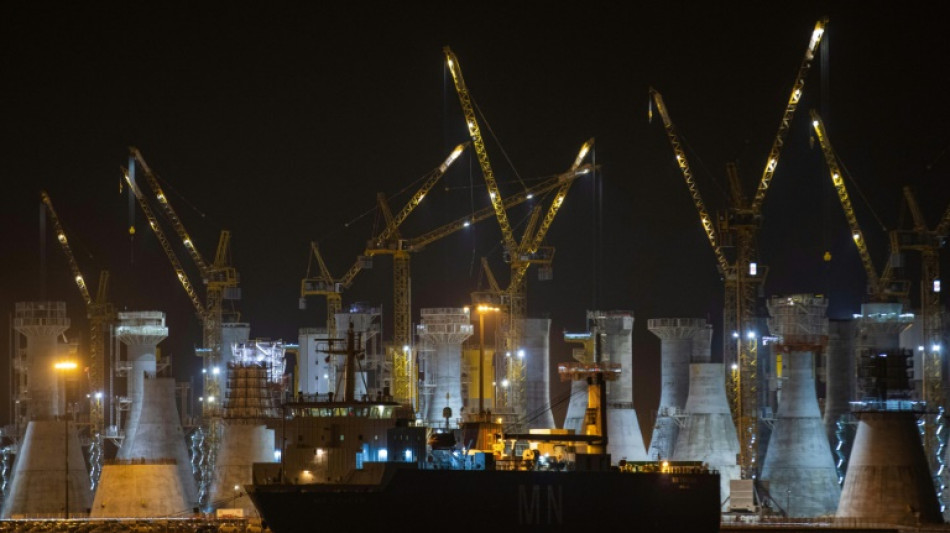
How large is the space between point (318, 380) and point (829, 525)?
60214 millimetres

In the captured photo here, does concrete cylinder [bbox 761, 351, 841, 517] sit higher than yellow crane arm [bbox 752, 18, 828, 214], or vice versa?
yellow crane arm [bbox 752, 18, 828, 214]

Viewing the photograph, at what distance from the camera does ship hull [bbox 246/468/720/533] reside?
75562 mm

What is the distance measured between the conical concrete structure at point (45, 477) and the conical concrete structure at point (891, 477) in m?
50.7

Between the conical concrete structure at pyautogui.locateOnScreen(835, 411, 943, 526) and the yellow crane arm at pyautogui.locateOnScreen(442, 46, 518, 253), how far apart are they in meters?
45.3

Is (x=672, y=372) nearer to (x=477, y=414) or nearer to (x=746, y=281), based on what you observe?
(x=746, y=281)

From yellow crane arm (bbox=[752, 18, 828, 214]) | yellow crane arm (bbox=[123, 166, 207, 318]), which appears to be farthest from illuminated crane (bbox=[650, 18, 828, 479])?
yellow crane arm (bbox=[123, 166, 207, 318])

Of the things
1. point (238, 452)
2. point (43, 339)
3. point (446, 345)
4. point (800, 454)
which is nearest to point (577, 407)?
point (446, 345)

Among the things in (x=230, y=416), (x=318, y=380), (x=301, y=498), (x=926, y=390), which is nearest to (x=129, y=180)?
(x=318, y=380)

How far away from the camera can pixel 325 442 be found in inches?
3123

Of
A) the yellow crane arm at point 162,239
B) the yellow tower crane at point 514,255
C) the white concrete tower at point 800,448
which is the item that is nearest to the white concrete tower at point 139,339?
the yellow crane arm at point 162,239

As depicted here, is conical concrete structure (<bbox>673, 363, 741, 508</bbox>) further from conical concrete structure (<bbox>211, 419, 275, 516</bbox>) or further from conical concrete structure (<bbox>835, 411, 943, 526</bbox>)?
conical concrete structure (<bbox>211, 419, 275, 516</bbox>)

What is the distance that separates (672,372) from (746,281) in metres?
17.6

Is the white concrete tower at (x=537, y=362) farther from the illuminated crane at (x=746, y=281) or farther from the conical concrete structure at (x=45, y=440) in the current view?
the conical concrete structure at (x=45, y=440)

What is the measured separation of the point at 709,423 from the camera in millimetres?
130250
